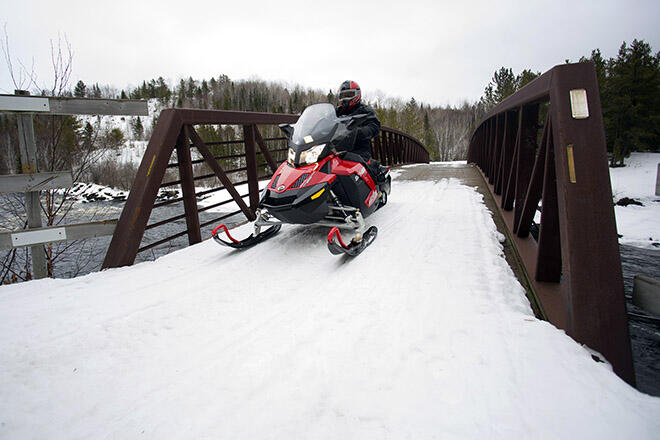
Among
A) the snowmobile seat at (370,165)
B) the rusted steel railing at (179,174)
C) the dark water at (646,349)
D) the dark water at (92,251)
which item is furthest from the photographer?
the dark water at (92,251)

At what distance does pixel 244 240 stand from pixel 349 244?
120cm

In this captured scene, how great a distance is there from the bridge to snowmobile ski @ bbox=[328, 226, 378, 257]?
165 mm

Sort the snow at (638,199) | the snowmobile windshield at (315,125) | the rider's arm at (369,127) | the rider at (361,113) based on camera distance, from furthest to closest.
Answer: the snow at (638,199), the rider at (361,113), the rider's arm at (369,127), the snowmobile windshield at (315,125)

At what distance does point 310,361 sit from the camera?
6.01 feet

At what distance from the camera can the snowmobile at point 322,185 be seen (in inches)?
131

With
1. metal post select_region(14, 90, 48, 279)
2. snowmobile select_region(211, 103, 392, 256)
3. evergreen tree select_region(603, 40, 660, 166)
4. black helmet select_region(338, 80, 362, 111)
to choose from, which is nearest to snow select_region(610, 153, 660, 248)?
evergreen tree select_region(603, 40, 660, 166)

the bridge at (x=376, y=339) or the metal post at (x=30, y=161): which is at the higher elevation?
the metal post at (x=30, y=161)

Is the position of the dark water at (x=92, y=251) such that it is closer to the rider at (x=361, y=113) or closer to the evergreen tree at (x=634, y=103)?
the rider at (x=361, y=113)

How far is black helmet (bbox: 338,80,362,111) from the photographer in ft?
15.0

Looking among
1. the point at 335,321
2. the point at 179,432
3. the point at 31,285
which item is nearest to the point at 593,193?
the point at 335,321

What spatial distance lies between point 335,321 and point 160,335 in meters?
1.09

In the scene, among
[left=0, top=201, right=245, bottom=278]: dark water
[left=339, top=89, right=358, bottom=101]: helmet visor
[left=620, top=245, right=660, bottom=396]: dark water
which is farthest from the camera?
[left=0, top=201, right=245, bottom=278]: dark water

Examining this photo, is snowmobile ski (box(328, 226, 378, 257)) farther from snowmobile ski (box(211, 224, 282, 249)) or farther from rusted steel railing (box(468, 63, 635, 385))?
rusted steel railing (box(468, 63, 635, 385))

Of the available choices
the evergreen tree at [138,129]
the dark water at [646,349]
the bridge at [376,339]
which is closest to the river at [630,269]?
the dark water at [646,349]
